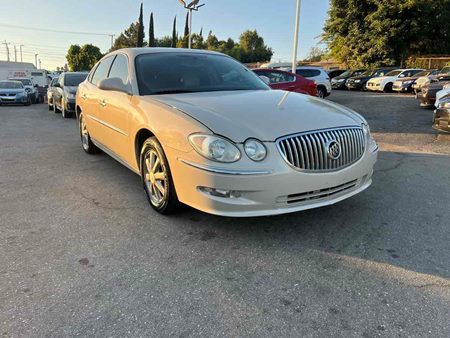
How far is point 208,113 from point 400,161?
4.09 meters

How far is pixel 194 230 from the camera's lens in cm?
338

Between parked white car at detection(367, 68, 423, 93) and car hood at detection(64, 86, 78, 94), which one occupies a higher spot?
parked white car at detection(367, 68, 423, 93)

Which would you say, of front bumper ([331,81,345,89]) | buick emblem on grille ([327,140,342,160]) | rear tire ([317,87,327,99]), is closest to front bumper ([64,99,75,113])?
rear tire ([317,87,327,99])

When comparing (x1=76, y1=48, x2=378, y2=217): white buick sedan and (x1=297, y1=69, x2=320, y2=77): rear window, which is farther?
(x1=297, y1=69, x2=320, y2=77): rear window

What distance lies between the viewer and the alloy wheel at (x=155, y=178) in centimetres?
352

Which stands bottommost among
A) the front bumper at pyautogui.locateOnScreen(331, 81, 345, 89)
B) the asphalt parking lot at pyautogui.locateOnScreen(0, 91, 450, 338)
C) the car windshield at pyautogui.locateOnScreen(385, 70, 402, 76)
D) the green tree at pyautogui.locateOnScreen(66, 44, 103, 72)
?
the asphalt parking lot at pyautogui.locateOnScreen(0, 91, 450, 338)

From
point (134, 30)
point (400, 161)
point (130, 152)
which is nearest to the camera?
point (130, 152)

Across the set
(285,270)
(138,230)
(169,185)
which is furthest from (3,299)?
(285,270)

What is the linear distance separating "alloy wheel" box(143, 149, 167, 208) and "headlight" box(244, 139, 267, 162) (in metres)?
0.89

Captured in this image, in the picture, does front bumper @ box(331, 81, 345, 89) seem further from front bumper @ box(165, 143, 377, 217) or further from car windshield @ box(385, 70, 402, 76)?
front bumper @ box(165, 143, 377, 217)

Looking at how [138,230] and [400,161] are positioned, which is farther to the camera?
[400,161]

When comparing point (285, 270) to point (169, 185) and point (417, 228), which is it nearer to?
point (169, 185)

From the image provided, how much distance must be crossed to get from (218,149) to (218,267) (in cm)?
88

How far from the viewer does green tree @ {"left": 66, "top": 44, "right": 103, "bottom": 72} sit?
64500mm
